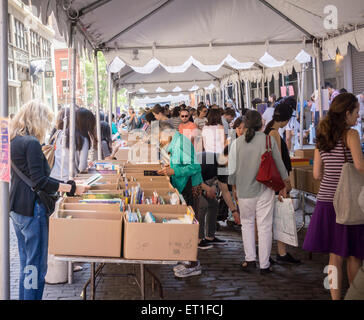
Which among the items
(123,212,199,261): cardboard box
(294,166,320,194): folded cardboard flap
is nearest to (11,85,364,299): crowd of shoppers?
(294,166,320,194): folded cardboard flap

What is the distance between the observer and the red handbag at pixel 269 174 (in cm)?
505

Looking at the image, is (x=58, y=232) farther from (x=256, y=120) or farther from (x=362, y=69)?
(x=362, y=69)

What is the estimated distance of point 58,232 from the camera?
3.37 metres

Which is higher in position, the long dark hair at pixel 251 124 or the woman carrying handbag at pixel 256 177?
Result: the long dark hair at pixel 251 124

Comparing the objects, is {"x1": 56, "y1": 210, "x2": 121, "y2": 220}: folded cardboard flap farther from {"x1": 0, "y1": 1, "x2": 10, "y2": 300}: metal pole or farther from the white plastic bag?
the white plastic bag

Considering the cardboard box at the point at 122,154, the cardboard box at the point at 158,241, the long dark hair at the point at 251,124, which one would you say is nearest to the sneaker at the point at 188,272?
the long dark hair at the point at 251,124

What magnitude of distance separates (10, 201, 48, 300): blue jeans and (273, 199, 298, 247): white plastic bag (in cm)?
264

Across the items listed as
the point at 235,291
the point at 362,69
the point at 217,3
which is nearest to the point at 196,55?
the point at 217,3

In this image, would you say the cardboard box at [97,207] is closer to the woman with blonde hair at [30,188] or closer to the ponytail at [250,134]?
the woman with blonde hair at [30,188]

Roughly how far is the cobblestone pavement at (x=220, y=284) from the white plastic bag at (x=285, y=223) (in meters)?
0.42

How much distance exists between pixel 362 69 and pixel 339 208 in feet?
48.1

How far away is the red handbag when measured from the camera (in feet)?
16.6

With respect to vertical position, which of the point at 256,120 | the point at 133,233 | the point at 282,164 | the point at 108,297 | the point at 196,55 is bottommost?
the point at 108,297

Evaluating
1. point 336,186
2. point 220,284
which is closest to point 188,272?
point 220,284
